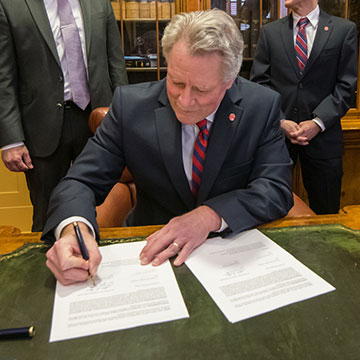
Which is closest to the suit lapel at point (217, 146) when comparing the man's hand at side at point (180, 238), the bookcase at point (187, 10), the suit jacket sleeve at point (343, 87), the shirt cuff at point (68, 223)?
the man's hand at side at point (180, 238)

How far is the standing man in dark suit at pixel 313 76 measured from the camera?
252cm

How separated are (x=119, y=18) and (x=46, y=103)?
140cm

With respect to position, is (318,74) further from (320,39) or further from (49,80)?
(49,80)

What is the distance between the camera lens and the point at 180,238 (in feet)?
3.57

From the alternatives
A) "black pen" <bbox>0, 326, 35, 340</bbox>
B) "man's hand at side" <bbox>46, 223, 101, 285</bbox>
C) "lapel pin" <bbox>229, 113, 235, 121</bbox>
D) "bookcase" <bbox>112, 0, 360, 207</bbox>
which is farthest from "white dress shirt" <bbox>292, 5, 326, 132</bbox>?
"black pen" <bbox>0, 326, 35, 340</bbox>

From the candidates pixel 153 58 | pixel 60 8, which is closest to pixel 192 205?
pixel 60 8

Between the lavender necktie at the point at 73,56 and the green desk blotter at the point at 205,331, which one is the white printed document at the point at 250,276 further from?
the lavender necktie at the point at 73,56

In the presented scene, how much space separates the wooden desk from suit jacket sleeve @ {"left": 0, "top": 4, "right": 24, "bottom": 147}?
1.24m

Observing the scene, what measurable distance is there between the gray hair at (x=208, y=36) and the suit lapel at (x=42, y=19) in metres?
1.13

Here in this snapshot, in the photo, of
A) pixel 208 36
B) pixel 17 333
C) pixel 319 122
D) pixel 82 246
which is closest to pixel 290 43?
pixel 319 122

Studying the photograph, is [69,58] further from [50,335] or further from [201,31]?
[50,335]

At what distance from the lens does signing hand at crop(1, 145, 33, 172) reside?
2.11 meters

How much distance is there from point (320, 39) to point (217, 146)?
1.58 meters

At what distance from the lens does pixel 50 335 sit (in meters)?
0.75
